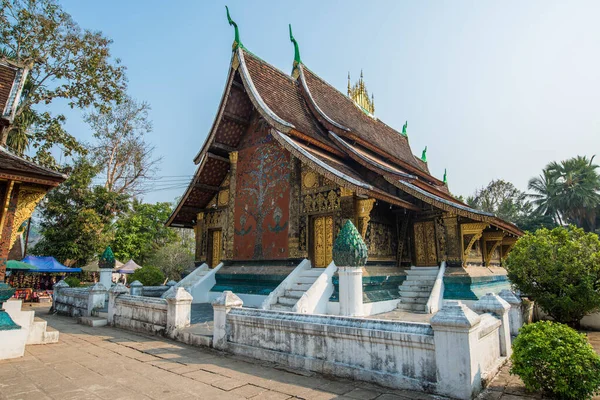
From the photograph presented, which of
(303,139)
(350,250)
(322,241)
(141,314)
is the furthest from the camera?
(303,139)

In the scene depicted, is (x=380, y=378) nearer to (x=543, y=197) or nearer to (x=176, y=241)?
(x=176, y=241)

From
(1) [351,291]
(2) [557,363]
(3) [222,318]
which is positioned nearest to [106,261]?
(3) [222,318]

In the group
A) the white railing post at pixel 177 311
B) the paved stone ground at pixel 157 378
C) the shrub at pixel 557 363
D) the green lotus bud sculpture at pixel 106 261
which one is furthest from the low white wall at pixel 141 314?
the shrub at pixel 557 363

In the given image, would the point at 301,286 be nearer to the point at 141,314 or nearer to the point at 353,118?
the point at 141,314

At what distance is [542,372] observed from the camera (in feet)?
11.6

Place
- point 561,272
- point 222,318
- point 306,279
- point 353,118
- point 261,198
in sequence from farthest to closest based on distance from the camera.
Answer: point 353,118 → point 261,198 → point 306,279 → point 561,272 → point 222,318

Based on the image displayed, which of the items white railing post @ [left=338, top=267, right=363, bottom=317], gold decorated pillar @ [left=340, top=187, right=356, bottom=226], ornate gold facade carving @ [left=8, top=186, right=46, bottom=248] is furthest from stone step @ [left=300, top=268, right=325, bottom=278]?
ornate gold facade carving @ [left=8, top=186, right=46, bottom=248]

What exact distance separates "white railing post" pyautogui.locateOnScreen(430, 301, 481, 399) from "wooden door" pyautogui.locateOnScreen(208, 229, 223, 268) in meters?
10.7

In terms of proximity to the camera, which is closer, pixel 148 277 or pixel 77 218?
pixel 148 277

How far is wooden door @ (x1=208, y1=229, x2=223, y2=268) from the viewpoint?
1344 cm

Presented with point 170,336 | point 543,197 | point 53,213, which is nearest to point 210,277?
point 170,336

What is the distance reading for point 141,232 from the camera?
2948 centimetres

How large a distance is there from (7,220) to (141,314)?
3.12 m

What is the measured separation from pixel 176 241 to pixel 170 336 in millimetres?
26901
